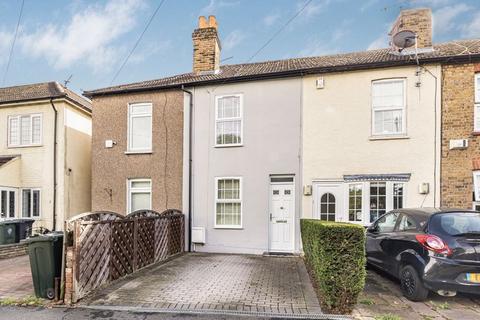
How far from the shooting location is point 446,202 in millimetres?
8938

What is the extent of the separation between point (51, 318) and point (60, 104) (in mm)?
10016

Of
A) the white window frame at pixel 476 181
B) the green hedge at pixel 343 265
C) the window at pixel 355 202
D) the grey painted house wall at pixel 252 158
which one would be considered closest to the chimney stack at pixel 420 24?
the grey painted house wall at pixel 252 158

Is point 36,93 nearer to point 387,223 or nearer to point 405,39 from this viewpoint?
point 387,223

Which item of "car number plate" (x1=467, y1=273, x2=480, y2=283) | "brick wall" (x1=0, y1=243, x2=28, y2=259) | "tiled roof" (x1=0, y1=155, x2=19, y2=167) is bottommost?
"brick wall" (x1=0, y1=243, x2=28, y2=259)

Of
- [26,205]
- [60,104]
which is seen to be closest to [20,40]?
[60,104]

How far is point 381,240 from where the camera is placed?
661 cm

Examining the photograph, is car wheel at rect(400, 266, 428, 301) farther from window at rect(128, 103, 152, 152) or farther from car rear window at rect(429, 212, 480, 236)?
window at rect(128, 103, 152, 152)

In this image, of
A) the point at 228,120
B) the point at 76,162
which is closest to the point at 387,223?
the point at 228,120

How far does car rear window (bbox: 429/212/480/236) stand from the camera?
525 centimetres

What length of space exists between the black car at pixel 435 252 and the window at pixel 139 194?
799 cm

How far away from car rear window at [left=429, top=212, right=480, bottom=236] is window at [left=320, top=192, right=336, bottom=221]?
428cm

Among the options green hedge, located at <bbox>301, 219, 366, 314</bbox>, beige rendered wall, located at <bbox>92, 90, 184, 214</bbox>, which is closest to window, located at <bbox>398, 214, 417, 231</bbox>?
green hedge, located at <bbox>301, 219, 366, 314</bbox>

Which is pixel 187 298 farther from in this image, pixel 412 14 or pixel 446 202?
pixel 412 14

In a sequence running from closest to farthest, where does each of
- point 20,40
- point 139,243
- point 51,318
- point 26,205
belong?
point 51,318 < point 139,243 < point 20,40 < point 26,205
